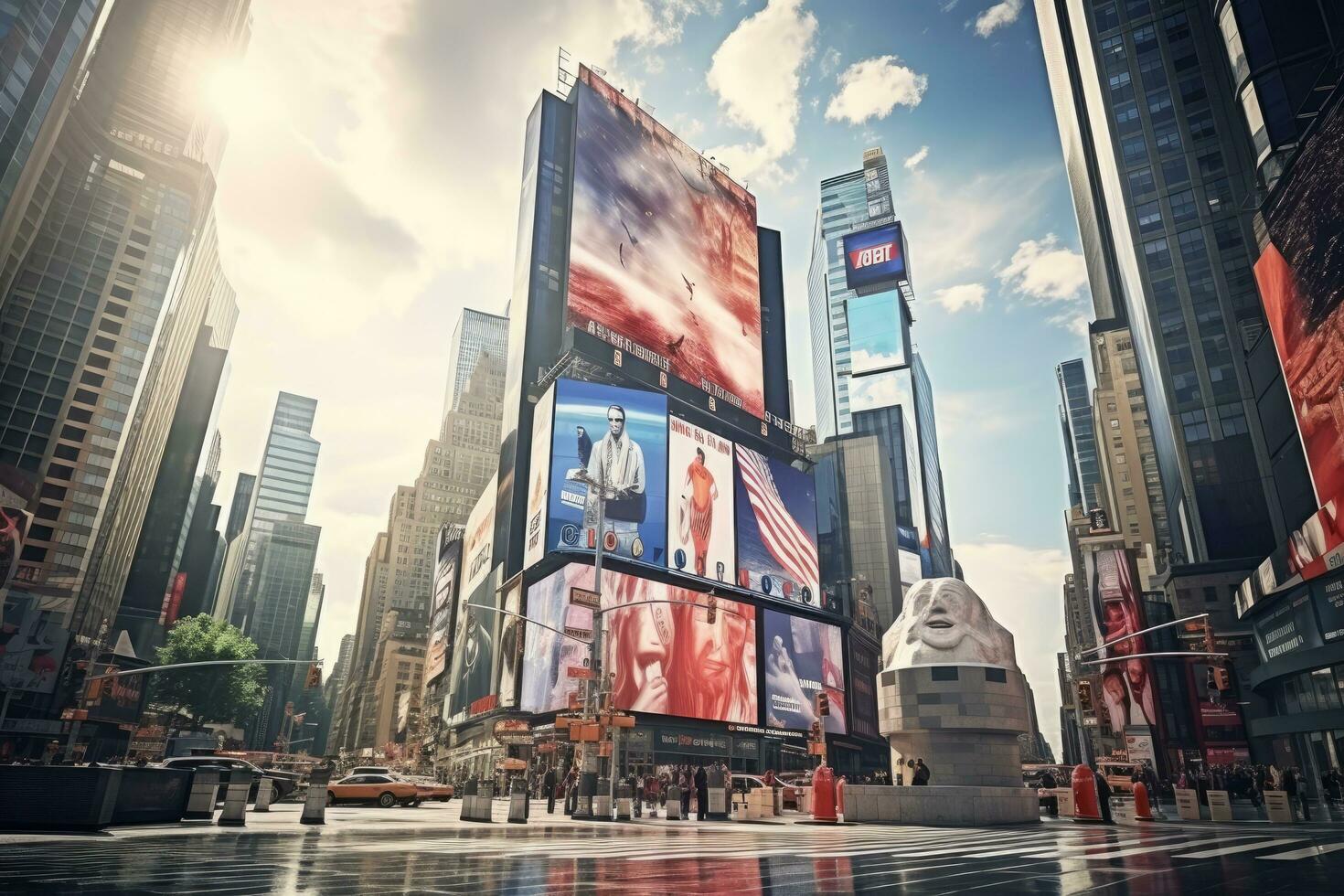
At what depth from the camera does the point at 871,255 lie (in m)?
157

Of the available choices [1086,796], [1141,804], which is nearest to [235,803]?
[1086,796]

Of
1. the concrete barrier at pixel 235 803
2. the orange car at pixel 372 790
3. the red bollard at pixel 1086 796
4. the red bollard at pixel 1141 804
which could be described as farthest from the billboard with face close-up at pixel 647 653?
the concrete barrier at pixel 235 803

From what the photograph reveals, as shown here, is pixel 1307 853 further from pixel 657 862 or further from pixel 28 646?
pixel 28 646

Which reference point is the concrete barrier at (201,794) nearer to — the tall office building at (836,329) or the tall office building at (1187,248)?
the tall office building at (1187,248)

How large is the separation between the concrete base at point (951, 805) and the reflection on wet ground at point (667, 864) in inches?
211

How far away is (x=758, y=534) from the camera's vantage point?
78.6 m

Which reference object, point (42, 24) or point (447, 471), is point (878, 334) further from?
point (42, 24)

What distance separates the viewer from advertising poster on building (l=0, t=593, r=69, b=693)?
60.5 meters

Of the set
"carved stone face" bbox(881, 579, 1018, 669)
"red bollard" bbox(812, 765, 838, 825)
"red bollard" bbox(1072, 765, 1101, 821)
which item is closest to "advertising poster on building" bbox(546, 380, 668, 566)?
"carved stone face" bbox(881, 579, 1018, 669)

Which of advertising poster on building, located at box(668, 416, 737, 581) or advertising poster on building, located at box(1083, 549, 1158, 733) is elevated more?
advertising poster on building, located at box(668, 416, 737, 581)

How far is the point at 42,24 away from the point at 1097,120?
114688mm

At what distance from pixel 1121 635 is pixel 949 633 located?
54.8 metres

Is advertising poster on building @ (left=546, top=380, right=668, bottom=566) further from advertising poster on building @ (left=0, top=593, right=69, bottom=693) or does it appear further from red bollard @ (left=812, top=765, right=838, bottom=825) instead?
advertising poster on building @ (left=0, top=593, right=69, bottom=693)

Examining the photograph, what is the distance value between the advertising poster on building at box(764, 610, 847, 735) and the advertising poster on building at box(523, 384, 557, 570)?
24.4 metres
